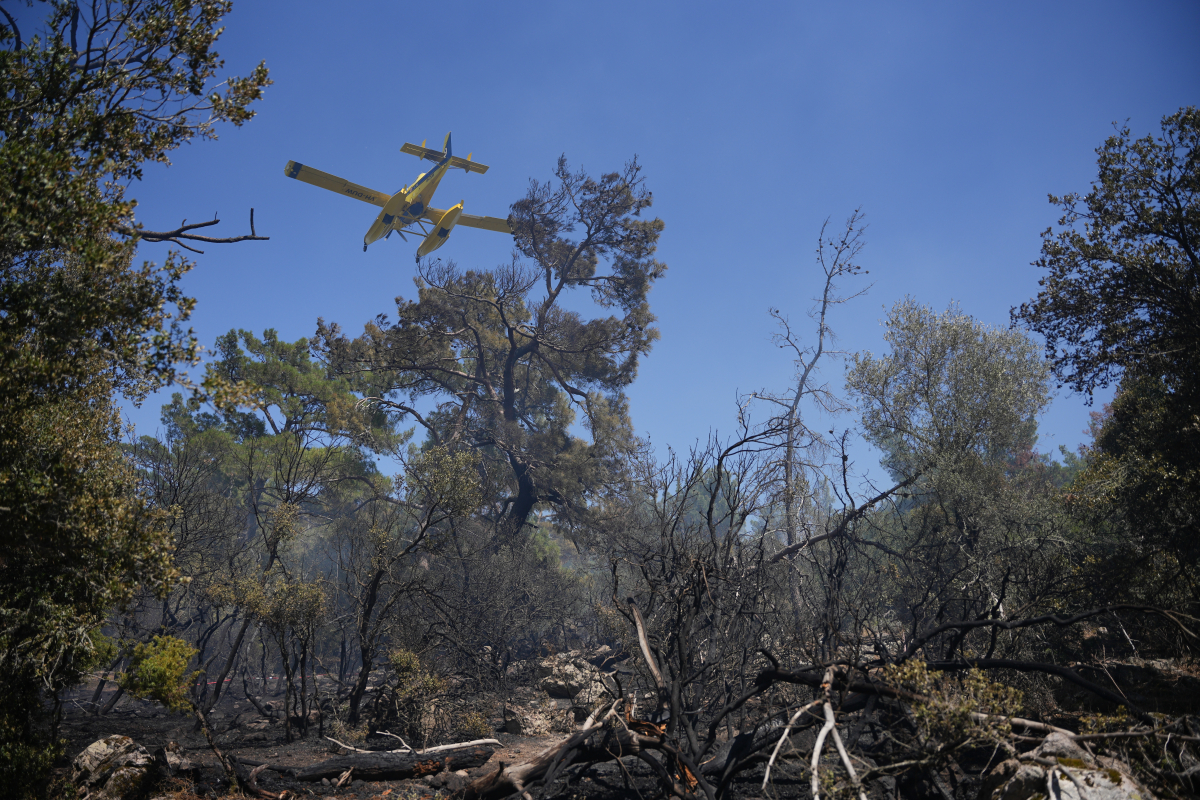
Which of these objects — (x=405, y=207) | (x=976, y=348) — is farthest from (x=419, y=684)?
(x=405, y=207)

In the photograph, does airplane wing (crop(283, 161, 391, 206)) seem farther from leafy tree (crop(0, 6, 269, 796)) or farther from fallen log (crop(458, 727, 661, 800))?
fallen log (crop(458, 727, 661, 800))

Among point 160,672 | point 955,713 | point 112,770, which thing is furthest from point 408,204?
point 955,713

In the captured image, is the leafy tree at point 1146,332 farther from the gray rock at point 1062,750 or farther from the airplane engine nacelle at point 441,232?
the airplane engine nacelle at point 441,232

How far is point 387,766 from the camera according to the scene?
293 inches

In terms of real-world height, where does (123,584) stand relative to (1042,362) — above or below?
below

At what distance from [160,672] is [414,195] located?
21844mm

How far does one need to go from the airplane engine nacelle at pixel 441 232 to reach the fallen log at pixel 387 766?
71.0ft

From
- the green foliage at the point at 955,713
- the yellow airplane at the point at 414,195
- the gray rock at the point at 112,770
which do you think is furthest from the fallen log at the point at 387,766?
the yellow airplane at the point at 414,195

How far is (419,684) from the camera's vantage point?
12039 mm

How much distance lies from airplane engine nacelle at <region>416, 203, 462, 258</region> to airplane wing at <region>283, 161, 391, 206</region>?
2.86m

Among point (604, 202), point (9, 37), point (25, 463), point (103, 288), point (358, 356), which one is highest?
point (604, 202)

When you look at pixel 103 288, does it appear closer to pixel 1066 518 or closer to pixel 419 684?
pixel 419 684

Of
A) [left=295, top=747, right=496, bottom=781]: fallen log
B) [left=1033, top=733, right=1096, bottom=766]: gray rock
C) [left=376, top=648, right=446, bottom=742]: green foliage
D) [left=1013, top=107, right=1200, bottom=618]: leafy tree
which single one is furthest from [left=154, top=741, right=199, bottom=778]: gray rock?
[left=1013, top=107, right=1200, bottom=618]: leafy tree

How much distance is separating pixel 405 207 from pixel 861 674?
2527 cm
